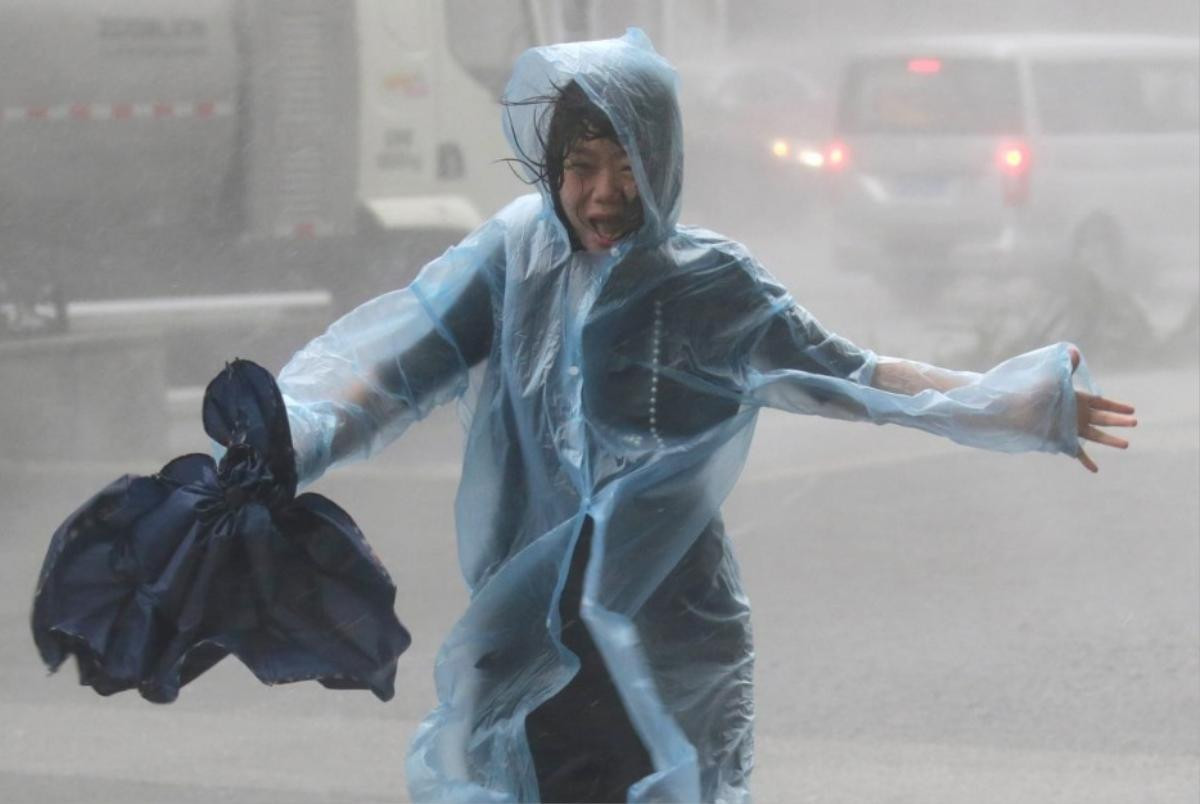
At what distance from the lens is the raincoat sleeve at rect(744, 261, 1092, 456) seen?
268cm

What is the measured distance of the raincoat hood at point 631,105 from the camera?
8.37 feet

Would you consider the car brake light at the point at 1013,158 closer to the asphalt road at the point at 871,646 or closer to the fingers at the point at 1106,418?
the asphalt road at the point at 871,646

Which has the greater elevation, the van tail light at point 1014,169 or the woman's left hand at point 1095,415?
the woman's left hand at point 1095,415

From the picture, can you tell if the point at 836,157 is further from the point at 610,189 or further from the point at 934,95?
the point at 610,189

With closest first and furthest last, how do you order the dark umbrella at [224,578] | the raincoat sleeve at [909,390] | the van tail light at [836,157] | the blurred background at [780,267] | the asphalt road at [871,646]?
the dark umbrella at [224,578] < the raincoat sleeve at [909,390] < the asphalt road at [871,646] < the blurred background at [780,267] < the van tail light at [836,157]

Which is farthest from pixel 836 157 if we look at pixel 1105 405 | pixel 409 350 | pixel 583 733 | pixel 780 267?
pixel 583 733

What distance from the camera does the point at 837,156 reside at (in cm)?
995

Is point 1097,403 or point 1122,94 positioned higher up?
point 1097,403

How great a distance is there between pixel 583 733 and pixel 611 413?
42cm

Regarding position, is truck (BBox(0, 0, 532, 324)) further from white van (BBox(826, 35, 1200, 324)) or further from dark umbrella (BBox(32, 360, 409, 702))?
dark umbrella (BBox(32, 360, 409, 702))

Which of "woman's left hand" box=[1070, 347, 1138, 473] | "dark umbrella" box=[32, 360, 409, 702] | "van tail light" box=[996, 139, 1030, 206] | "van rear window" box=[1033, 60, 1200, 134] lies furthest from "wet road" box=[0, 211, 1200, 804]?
"dark umbrella" box=[32, 360, 409, 702]

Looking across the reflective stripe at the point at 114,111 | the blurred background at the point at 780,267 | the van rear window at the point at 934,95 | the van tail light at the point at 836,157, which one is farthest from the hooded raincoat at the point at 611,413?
the van tail light at the point at 836,157

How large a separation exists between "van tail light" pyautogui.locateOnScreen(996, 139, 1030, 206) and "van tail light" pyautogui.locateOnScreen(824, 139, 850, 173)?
815mm

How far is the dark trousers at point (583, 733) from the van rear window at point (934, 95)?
23.4 ft
